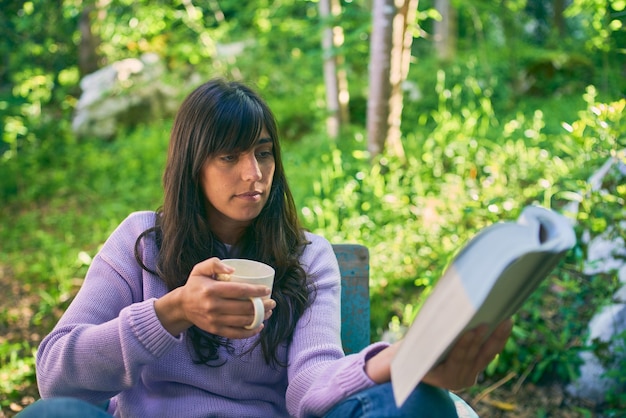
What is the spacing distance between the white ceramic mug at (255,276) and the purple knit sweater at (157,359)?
20 cm

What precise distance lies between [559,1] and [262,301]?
10191mm

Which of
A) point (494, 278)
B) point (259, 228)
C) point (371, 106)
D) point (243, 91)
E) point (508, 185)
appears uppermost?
point (243, 91)

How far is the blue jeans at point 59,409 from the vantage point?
1.22 meters

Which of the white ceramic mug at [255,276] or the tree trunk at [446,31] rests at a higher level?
the white ceramic mug at [255,276]

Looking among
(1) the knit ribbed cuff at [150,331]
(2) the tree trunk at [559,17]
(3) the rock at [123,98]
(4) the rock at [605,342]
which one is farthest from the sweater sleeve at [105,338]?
(2) the tree trunk at [559,17]

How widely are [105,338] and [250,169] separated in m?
0.54

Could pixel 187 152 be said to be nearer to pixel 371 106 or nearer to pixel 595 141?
pixel 595 141

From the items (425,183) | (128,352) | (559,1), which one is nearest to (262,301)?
(128,352)

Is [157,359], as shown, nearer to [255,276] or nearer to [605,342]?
[255,276]

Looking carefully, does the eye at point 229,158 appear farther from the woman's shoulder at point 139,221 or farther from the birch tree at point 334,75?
the birch tree at point 334,75

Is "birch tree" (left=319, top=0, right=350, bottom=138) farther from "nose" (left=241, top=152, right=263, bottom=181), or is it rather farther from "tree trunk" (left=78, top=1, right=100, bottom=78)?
"tree trunk" (left=78, top=1, right=100, bottom=78)

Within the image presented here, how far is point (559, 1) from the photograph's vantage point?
10.1 metres

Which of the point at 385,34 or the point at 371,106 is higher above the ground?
the point at 385,34

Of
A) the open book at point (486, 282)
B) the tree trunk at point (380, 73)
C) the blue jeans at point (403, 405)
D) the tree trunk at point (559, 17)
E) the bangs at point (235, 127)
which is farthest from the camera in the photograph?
the tree trunk at point (559, 17)
